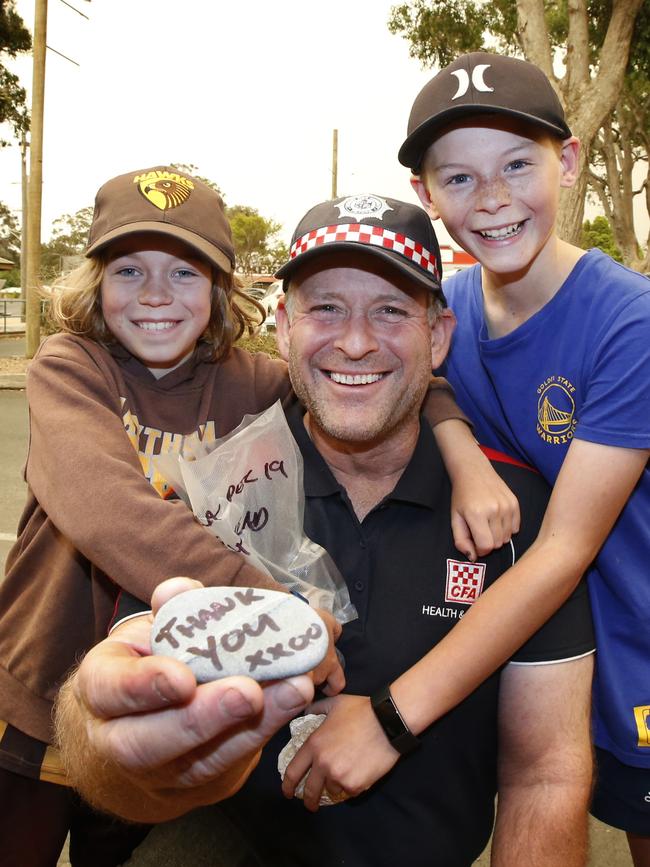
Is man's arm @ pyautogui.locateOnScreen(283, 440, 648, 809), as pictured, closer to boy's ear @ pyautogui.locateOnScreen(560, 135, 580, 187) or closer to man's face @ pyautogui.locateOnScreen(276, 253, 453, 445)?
man's face @ pyautogui.locateOnScreen(276, 253, 453, 445)

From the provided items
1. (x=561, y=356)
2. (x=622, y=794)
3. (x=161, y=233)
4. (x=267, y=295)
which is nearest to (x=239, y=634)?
(x=561, y=356)

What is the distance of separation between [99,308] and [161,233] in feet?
1.31

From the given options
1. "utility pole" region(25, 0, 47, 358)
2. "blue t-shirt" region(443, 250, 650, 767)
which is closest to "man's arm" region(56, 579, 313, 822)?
"blue t-shirt" region(443, 250, 650, 767)

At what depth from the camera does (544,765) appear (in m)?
2.12

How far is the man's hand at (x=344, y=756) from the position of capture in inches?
77.6

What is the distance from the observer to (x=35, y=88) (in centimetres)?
1538

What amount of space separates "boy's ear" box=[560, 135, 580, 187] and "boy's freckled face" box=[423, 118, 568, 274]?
0.43 feet

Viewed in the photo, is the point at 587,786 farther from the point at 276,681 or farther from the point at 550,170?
the point at 550,170

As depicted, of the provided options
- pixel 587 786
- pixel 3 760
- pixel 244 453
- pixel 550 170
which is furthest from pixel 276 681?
pixel 550 170

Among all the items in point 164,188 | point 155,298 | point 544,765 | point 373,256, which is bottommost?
point 544,765

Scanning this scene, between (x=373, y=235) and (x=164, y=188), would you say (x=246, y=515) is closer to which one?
(x=373, y=235)

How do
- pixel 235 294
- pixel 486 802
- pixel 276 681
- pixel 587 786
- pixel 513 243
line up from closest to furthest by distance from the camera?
1. pixel 276 681
2. pixel 587 786
3. pixel 486 802
4. pixel 513 243
5. pixel 235 294

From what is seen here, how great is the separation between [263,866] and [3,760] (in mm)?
820

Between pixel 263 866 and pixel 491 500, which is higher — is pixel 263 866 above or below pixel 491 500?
below
